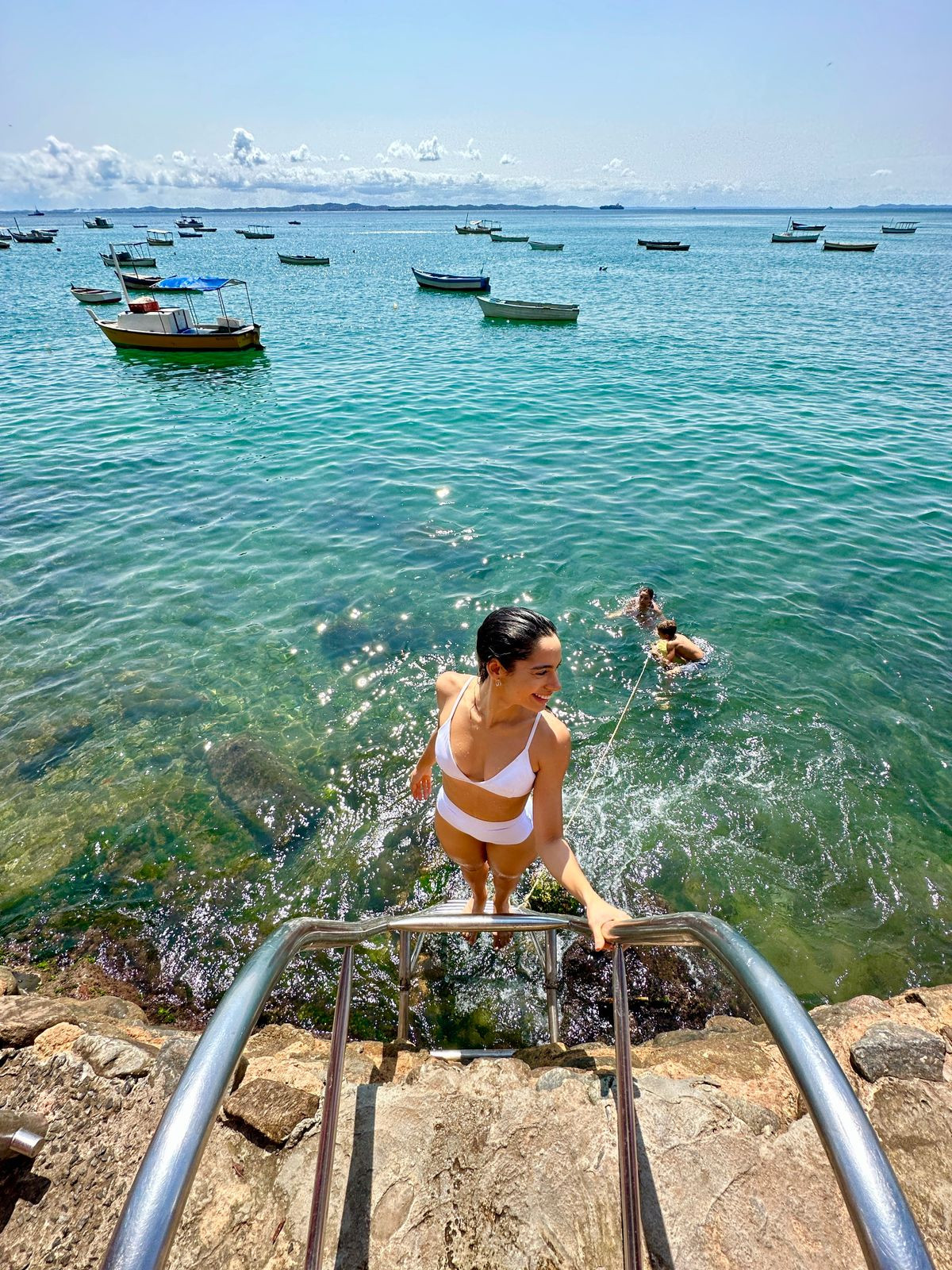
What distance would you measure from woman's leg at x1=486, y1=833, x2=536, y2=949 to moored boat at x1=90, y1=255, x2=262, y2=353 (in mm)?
27665

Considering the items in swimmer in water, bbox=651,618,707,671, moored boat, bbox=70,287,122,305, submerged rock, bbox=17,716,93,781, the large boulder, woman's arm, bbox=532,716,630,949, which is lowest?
moored boat, bbox=70,287,122,305

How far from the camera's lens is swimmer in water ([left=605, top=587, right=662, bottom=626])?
9.73 meters

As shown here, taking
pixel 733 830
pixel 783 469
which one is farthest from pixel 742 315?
pixel 733 830

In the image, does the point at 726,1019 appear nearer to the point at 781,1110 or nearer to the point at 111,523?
the point at 781,1110

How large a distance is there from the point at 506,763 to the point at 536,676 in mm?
674

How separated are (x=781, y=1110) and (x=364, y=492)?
13.7 metres

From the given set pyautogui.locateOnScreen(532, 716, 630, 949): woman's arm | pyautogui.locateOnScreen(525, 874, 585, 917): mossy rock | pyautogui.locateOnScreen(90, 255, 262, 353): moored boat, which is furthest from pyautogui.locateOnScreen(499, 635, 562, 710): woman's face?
pyautogui.locateOnScreen(90, 255, 262, 353): moored boat

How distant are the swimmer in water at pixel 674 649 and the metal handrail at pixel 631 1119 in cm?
705

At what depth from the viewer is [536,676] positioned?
299 centimetres

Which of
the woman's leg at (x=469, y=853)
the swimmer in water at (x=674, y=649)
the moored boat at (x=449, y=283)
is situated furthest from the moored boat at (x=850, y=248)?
the woman's leg at (x=469, y=853)

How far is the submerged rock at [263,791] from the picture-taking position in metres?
6.83

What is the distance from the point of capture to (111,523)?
42.8 feet

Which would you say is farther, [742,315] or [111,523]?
[742,315]

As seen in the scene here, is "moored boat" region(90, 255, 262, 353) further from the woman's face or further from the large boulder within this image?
the large boulder
